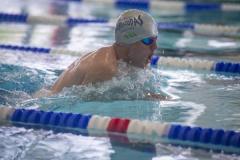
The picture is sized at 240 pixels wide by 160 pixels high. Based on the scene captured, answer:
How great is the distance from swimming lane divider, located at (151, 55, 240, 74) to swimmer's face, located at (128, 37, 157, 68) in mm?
1794

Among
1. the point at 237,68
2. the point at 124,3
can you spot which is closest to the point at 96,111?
the point at 237,68

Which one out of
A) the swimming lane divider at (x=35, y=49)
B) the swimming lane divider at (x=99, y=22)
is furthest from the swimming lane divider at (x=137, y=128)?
the swimming lane divider at (x=99, y=22)

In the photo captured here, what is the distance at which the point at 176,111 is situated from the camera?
4.43 m

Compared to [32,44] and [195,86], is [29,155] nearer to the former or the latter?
[195,86]

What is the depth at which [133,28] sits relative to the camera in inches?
187

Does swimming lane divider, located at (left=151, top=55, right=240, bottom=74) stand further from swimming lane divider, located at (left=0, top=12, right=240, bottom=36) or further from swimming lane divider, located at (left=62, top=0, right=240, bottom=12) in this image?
swimming lane divider, located at (left=62, top=0, right=240, bottom=12)

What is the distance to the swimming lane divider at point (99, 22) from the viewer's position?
9344 mm

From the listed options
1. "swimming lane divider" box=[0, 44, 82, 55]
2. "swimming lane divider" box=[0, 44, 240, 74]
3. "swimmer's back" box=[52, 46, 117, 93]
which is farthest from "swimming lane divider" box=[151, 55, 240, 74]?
"swimmer's back" box=[52, 46, 117, 93]

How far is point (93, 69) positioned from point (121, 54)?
0.94ft

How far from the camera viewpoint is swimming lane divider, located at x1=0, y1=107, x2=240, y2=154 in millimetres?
3629

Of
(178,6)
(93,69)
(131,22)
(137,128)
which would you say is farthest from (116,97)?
(178,6)

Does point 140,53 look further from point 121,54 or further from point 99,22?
point 99,22

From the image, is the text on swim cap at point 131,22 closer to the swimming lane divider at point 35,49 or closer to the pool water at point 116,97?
the pool water at point 116,97

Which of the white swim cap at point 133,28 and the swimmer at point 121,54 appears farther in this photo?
the white swim cap at point 133,28
